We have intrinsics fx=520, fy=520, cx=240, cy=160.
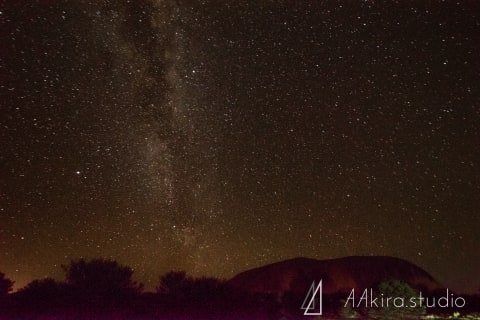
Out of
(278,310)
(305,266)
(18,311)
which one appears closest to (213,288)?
(278,310)

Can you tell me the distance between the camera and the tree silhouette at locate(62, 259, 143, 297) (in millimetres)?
20094

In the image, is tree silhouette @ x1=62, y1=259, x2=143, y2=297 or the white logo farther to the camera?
tree silhouette @ x1=62, y1=259, x2=143, y2=297

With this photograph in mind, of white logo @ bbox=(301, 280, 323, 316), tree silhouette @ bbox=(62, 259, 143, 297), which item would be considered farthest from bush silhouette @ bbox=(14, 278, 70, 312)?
white logo @ bbox=(301, 280, 323, 316)

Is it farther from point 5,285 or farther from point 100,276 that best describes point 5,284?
point 100,276

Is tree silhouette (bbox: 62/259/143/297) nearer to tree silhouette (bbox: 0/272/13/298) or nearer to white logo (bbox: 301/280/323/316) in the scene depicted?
tree silhouette (bbox: 0/272/13/298)

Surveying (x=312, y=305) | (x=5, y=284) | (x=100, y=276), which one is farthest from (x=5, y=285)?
(x=312, y=305)

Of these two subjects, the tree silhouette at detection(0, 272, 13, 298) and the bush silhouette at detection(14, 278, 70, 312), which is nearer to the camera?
the bush silhouette at detection(14, 278, 70, 312)

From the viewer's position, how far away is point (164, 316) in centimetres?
1628

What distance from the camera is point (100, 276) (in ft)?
71.3

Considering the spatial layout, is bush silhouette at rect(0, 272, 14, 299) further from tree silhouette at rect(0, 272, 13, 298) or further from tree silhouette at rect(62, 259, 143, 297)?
tree silhouette at rect(62, 259, 143, 297)

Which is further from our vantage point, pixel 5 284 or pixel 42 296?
pixel 5 284

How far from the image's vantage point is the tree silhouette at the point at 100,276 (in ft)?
65.9

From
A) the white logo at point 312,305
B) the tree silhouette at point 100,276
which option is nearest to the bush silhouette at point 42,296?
the tree silhouette at point 100,276

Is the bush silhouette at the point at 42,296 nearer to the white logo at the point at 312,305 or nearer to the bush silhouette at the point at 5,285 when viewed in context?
the bush silhouette at the point at 5,285
